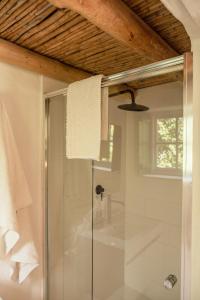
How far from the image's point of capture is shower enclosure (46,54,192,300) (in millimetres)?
1737

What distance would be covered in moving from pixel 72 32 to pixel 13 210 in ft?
3.59

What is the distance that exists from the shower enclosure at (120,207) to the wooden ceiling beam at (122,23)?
395 millimetres

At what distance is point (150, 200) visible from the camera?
2.02m

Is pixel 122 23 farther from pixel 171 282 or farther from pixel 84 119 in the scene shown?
pixel 171 282

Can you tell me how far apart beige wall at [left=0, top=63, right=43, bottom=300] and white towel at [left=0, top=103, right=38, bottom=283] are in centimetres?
17

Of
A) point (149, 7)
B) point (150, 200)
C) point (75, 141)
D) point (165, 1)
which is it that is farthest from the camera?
point (150, 200)

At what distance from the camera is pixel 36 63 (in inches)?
61.4

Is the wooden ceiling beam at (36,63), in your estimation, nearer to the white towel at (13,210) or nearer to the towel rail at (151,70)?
the white towel at (13,210)

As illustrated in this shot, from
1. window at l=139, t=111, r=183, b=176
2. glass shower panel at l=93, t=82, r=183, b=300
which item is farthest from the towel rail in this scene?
window at l=139, t=111, r=183, b=176

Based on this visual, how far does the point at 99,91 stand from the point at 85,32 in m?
0.37

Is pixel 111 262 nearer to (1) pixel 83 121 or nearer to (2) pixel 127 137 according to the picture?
(2) pixel 127 137

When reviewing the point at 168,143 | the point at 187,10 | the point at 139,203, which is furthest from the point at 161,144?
the point at 187,10

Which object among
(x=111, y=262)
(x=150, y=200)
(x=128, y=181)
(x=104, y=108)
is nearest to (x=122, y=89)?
(x=104, y=108)

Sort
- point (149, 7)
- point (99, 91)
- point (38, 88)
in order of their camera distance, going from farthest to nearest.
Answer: point (38, 88), point (99, 91), point (149, 7)
